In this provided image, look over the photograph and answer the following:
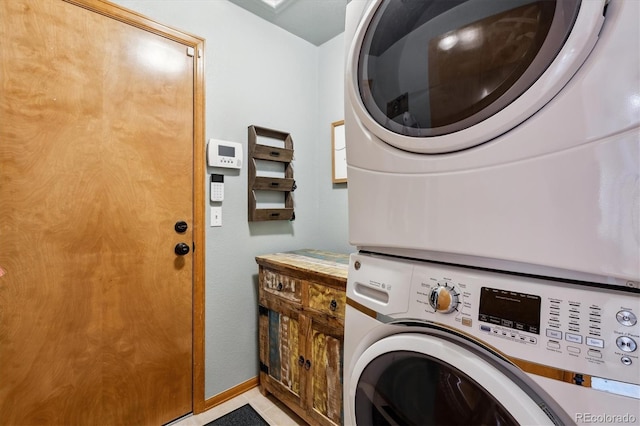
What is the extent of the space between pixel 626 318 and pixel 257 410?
69.9 inches

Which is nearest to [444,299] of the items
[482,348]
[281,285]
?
[482,348]

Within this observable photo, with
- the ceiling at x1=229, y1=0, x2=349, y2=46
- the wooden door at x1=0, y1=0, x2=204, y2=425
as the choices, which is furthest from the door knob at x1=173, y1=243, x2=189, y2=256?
the ceiling at x1=229, y1=0, x2=349, y2=46

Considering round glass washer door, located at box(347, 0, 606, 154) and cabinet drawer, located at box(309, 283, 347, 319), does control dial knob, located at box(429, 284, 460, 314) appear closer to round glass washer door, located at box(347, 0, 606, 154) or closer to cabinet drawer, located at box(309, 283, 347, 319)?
round glass washer door, located at box(347, 0, 606, 154)

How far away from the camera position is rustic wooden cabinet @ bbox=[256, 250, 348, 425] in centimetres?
131

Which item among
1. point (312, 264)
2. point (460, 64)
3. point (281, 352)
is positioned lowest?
point (281, 352)

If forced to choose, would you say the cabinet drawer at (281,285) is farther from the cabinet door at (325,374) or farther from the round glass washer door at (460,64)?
the round glass washer door at (460,64)

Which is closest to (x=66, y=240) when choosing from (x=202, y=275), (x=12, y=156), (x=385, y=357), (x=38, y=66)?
(x=12, y=156)

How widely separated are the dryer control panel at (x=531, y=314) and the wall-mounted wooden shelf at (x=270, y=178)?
1.28 metres

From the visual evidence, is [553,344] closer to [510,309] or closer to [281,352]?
[510,309]

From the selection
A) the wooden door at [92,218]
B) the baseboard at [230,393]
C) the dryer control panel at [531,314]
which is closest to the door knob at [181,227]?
the wooden door at [92,218]

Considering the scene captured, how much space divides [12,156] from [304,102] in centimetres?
164

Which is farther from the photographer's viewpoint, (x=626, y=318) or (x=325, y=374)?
(x=325, y=374)

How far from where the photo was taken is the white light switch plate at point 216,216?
1.69 meters

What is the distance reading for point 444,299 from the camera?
24.0 inches
